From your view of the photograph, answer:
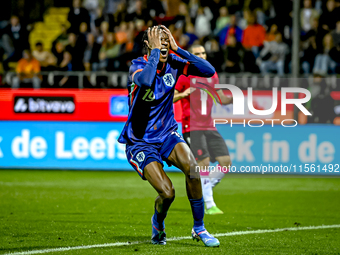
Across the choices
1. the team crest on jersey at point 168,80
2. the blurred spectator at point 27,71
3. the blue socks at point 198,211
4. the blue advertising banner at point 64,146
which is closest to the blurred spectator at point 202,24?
the blurred spectator at point 27,71

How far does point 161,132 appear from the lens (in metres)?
5.86

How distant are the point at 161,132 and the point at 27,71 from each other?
404 inches

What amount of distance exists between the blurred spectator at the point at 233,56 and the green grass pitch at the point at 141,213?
9.70ft

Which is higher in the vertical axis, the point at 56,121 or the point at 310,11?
the point at 310,11

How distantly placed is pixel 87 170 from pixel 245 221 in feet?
21.1

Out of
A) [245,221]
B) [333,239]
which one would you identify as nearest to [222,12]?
[245,221]

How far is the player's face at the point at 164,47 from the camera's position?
18.4 ft

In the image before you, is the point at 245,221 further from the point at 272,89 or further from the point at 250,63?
the point at 250,63

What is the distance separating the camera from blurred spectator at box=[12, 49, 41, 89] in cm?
1408

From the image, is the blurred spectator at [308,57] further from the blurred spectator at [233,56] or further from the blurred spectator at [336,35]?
the blurred spectator at [233,56]

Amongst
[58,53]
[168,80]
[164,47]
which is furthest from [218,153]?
[58,53]

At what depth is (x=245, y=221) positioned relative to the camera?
Answer: 7.54m

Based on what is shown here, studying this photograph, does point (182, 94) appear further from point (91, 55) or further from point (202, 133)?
point (91, 55)

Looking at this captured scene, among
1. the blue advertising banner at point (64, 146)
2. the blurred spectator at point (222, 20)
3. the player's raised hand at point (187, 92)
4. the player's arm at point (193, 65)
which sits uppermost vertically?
the player's arm at point (193, 65)
